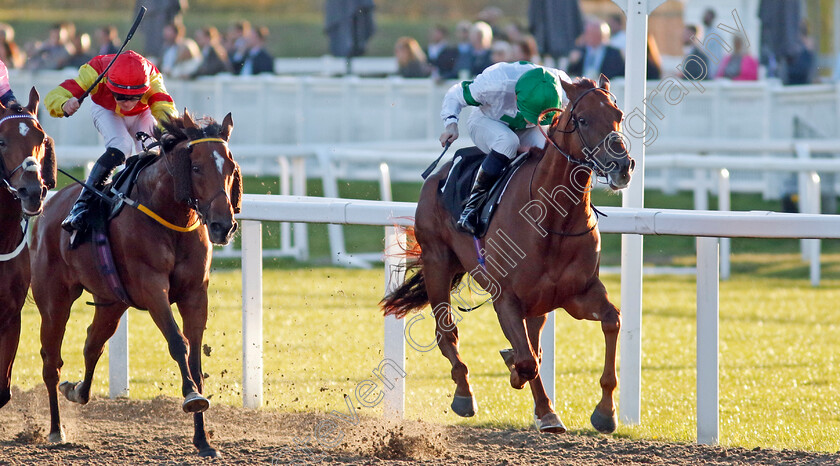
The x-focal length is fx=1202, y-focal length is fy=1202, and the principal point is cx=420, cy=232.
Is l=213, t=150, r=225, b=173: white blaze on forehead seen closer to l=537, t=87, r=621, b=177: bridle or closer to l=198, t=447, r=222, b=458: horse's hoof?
l=198, t=447, r=222, b=458: horse's hoof

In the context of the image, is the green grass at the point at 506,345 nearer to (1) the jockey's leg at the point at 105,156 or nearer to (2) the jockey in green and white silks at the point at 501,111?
(2) the jockey in green and white silks at the point at 501,111

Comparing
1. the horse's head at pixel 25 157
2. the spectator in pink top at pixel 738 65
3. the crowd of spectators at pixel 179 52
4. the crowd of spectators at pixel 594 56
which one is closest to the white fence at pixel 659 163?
the crowd of spectators at pixel 594 56

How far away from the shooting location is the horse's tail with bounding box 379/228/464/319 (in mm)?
5793

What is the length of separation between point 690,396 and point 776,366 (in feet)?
3.70

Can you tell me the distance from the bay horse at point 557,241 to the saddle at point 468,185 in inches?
2.2

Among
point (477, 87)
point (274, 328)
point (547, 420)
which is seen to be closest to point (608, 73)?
point (274, 328)

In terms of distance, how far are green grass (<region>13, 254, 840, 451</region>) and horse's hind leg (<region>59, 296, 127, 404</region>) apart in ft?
1.97

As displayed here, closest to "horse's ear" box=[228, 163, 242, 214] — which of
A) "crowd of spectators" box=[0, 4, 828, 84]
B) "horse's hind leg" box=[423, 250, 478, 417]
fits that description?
"horse's hind leg" box=[423, 250, 478, 417]

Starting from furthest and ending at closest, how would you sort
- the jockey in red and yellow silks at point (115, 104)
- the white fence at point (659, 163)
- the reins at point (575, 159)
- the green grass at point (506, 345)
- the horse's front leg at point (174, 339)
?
the white fence at point (659, 163), the green grass at point (506, 345), the jockey in red and yellow silks at point (115, 104), the horse's front leg at point (174, 339), the reins at point (575, 159)

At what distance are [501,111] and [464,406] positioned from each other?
1337 mm

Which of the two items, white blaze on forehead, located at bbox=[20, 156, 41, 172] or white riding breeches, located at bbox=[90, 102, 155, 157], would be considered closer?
white blaze on forehead, located at bbox=[20, 156, 41, 172]

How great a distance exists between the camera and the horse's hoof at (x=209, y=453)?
16.8ft

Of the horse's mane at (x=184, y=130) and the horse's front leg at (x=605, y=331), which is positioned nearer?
the horse's front leg at (x=605, y=331)

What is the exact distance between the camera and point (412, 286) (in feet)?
19.3
